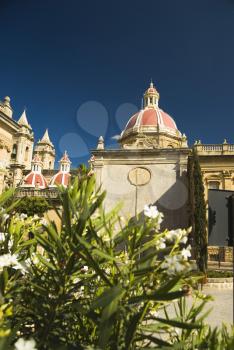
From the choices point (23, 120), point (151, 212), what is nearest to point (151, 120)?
point (23, 120)

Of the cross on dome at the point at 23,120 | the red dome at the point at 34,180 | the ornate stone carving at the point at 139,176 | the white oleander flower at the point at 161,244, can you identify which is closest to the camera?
the white oleander flower at the point at 161,244

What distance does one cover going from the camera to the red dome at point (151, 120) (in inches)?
1655

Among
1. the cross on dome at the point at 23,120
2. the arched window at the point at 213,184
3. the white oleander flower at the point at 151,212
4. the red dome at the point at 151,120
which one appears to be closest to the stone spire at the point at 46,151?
the cross on dome at the point at 23,120

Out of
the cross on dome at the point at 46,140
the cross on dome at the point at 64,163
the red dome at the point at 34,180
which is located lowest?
the red dome at the point at 34,180

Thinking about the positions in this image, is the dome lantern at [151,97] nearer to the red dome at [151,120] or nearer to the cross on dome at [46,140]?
the red dome at [151,120]

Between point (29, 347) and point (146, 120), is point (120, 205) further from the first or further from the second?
point (146, 120)

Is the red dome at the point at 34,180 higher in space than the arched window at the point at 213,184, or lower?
higher

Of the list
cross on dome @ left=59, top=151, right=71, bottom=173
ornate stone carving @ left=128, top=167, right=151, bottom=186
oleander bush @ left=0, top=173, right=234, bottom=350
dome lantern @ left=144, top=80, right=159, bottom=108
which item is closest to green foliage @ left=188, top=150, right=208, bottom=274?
ornate stone carving @ left=128, top=167, right=151, bottom=186

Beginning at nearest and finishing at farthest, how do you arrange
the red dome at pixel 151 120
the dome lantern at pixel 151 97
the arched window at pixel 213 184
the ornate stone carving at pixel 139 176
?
the ornate stone carving at pixel 139 176 < the arched window at pixel 213 184 < the red dome at pixel 151 120 < the dome lantern at pixel 151 97

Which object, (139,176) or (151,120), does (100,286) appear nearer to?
(139,176)

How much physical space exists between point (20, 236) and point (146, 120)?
40610mm

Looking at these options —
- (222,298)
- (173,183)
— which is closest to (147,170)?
(173,183)

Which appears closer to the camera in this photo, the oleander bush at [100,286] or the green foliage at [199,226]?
the oleander bush at [100,286]

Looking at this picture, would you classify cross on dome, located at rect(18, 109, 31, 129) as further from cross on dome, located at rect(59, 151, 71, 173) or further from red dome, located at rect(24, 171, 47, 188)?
red dome, located at rect(24, 171, 47, 188)
